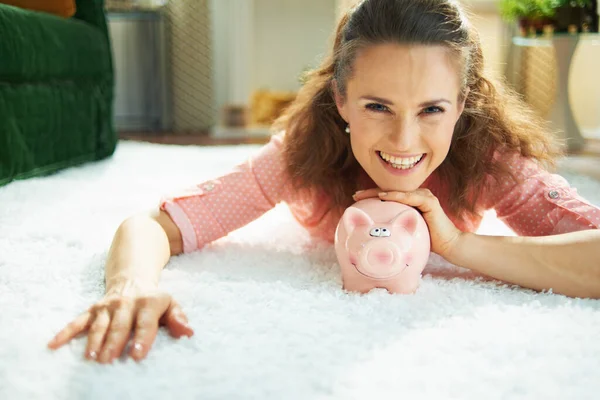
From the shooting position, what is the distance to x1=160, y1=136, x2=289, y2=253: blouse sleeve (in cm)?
98

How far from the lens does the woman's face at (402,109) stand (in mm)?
793

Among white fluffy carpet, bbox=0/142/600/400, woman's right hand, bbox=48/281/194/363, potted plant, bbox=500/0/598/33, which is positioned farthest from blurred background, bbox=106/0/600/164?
woman's right hand, bbox=48/281/194/363

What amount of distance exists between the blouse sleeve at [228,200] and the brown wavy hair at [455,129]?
40 mm

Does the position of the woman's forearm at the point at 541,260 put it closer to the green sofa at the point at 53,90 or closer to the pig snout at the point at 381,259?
the pig snout at the point at 381,259

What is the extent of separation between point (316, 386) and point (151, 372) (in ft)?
0.50

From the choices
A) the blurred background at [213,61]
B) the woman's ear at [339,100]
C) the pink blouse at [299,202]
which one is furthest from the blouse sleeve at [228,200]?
the blurred background at [213,61]

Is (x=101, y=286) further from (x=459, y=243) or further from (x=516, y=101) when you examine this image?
(x=516, y=101)

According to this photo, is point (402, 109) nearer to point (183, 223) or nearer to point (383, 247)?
point (383, 247)

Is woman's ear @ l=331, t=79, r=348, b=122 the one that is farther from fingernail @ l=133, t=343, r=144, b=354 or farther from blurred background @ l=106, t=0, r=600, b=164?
blurred background @ l=106, t=0, r=600, b=164

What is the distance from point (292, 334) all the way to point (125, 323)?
0.57ft

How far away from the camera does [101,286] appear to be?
812 millimetres

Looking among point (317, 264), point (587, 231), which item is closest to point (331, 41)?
point (317, 264)

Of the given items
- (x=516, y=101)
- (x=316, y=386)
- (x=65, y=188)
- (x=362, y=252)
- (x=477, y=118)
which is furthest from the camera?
(x=65, y=188)

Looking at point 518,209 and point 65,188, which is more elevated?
point 518,209
